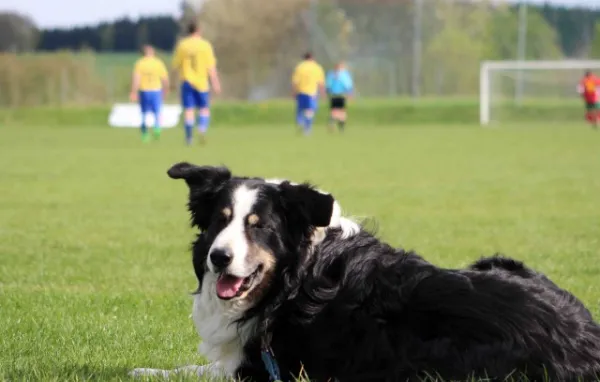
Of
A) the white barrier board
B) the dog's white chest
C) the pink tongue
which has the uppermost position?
the pink tongue

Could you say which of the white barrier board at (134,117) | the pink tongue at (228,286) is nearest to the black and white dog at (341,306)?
the pink tongue at (228,286)

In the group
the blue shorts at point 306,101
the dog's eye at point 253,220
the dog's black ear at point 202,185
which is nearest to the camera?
the dog's eye at point 253,220

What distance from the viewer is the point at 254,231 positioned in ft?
15.5

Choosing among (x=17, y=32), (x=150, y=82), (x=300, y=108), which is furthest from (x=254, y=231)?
(x=17, y=32)

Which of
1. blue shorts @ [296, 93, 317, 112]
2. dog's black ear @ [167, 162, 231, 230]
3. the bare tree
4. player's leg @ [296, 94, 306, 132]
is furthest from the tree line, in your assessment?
dog's black ear @ [167, 162, 231, 230]

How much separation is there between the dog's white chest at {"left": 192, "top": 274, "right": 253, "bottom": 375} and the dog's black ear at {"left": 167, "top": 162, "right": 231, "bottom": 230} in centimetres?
35

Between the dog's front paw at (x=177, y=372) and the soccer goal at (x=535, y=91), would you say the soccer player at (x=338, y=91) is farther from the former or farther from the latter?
the dog's front paw at (x=177, y=372)

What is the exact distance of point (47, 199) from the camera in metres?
14.5

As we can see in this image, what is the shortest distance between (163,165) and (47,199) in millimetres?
6139

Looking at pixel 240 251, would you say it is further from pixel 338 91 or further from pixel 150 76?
pixel 338 91

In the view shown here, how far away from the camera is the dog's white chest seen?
485 cm

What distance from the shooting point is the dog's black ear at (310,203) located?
15.4 feet

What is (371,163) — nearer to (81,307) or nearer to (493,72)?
(81,307)

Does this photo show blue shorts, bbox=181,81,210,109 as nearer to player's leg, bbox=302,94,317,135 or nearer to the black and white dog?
player's leg, bbox=302,94,317,135
